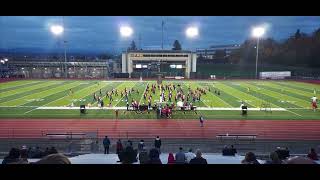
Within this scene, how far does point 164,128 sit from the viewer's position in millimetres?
18859

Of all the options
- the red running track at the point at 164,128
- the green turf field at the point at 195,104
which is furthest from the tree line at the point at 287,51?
the red running track at the point at 164,128

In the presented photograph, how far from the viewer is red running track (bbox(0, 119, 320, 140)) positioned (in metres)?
17.5

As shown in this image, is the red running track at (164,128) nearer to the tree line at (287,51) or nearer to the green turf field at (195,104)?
the green turf field at (195,104)

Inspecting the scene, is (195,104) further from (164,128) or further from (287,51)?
(287,51)

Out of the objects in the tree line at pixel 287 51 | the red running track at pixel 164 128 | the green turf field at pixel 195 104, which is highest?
the tree line at pixel 287 51

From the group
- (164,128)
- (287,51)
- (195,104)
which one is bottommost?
(164,128)

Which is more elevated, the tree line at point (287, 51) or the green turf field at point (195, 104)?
the tree line at point (287, 51)

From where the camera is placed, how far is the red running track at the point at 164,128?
17.5 metres

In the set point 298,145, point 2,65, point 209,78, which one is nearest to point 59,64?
point 2,65

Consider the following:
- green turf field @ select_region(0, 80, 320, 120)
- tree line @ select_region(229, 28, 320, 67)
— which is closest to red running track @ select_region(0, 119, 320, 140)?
green turf field @ select_region(0, 80, 320, 120)

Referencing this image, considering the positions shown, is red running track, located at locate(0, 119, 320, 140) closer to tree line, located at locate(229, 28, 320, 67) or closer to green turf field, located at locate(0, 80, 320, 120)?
green turf field, located at locate(0, 80, 320, 120)

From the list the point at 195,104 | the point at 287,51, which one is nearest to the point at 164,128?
the point at 195,104

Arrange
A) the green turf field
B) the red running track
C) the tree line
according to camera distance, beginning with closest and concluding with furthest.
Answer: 1. the red running track
2. the green turf field
3. the tree line
